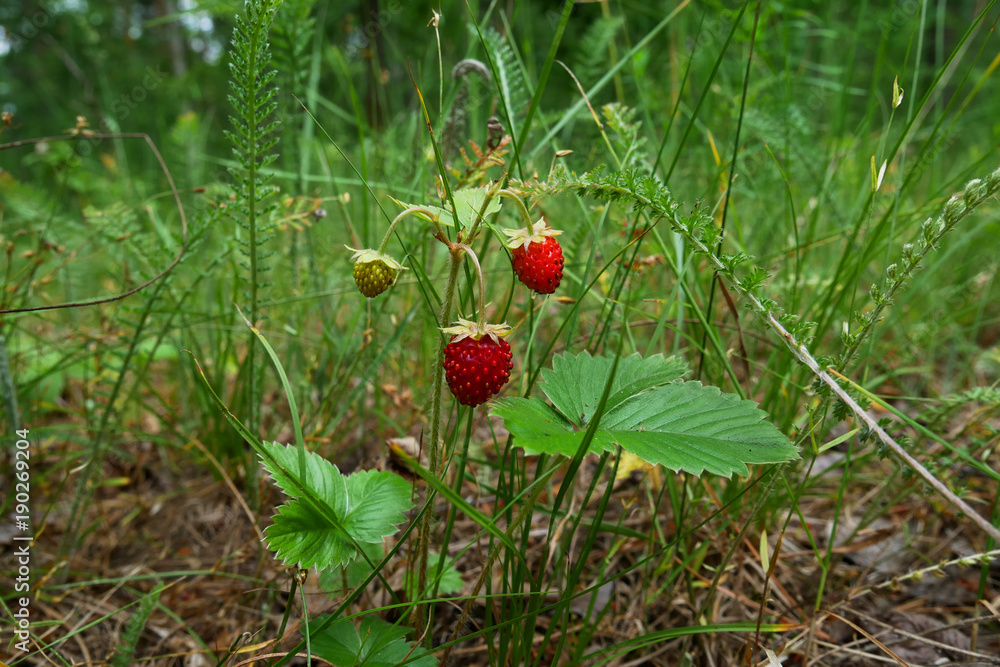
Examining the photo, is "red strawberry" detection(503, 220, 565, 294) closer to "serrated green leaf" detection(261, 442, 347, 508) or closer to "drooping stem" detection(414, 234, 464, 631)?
"drooping stem" detection(414, 234, 464, 631)

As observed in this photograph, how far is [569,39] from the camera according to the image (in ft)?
23.1

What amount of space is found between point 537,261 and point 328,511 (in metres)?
0.44

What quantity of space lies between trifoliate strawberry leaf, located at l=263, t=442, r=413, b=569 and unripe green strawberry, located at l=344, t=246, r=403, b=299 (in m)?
0.25

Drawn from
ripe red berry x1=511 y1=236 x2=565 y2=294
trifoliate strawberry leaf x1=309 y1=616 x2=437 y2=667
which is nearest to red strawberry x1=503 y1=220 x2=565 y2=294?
ripe red berry x1=511 y1=236 x2=565 y2=294

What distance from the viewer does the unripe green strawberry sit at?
733 mm

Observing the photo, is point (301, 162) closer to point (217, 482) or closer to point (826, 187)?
point (217, 482)

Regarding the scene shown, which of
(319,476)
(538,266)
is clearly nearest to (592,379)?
(538,266)

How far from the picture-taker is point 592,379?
0.85 meters

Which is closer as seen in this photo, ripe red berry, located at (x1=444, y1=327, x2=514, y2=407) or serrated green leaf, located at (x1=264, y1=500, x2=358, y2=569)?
ripe red berry, located at (x1=444, y1=327, x2=514, y2=407)

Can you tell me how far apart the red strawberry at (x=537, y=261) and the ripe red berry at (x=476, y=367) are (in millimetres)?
89

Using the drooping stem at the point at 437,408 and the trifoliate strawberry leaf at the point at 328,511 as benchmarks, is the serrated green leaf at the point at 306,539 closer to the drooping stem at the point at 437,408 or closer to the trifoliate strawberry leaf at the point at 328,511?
the trifoliate strawberry leaf at the point at 328,511

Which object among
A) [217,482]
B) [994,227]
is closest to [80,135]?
[217,482]

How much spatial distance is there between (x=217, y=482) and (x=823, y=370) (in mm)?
1334

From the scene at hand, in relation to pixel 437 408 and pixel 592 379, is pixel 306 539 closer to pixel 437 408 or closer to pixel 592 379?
pixel 437 408
